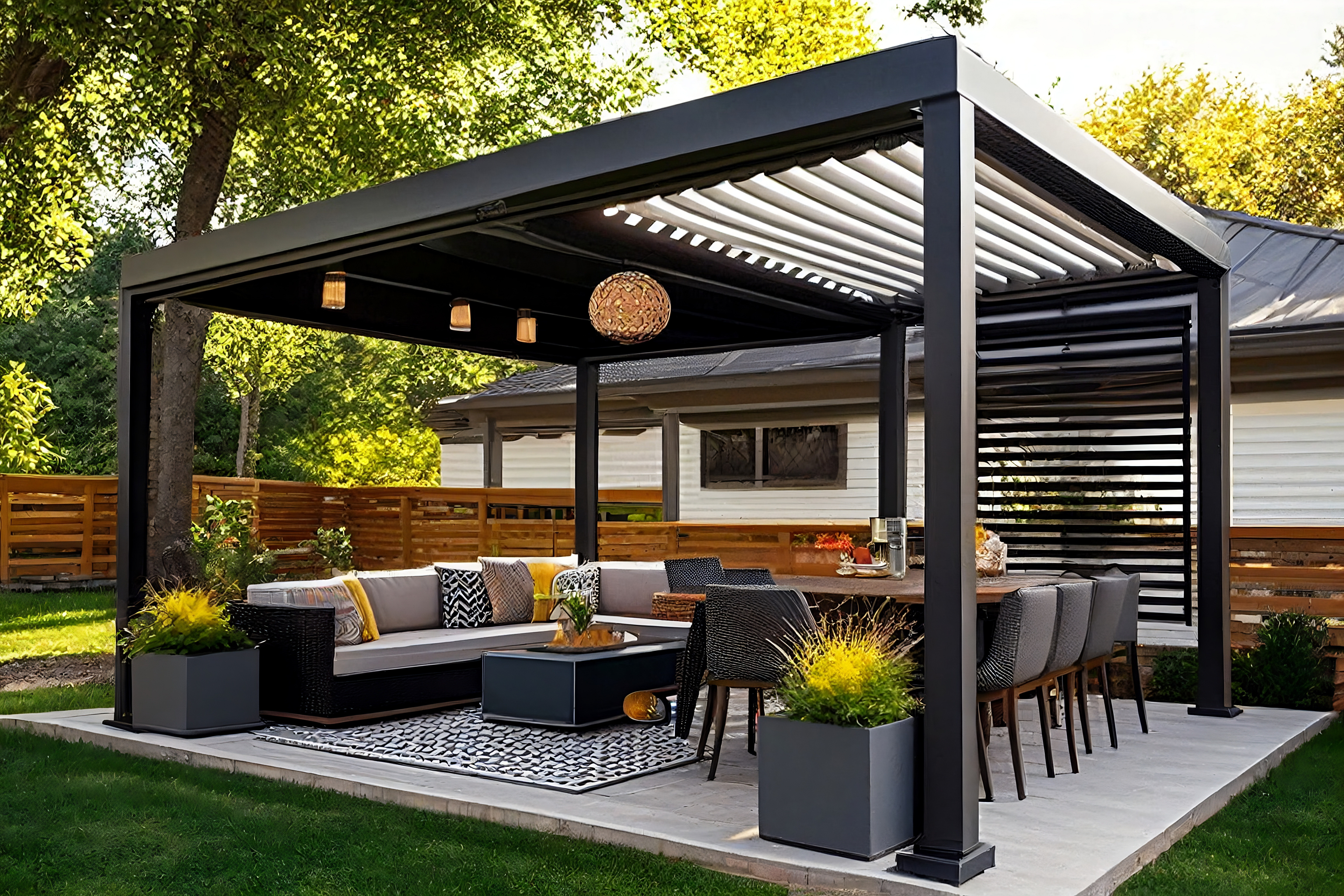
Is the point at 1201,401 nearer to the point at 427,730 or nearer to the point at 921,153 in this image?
the point at 921,153

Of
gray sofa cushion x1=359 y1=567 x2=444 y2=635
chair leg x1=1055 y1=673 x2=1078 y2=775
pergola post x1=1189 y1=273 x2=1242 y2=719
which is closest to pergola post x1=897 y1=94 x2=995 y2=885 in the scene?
chair leg x1=1055 y1=673 x2=1078 y2=775

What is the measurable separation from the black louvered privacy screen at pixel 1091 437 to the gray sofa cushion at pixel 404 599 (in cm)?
403

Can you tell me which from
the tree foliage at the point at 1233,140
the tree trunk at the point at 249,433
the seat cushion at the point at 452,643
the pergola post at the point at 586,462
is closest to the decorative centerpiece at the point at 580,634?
the seat cushion at the point at 452,643

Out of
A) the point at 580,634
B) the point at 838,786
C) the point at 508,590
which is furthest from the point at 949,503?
the point at 508,590

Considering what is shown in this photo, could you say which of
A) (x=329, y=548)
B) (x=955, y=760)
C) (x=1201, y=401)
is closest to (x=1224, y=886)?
(x=955, y=760)

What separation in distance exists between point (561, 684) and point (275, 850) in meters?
2.61

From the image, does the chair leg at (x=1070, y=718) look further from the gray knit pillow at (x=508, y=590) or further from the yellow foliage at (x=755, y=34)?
the yellow foliage at (x=755, y=34)

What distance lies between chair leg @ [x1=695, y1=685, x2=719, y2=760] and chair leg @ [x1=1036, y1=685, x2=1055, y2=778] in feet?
5.14

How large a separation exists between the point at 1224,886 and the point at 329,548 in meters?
13.4

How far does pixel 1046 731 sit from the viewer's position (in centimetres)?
591

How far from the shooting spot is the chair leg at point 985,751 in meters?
5.44

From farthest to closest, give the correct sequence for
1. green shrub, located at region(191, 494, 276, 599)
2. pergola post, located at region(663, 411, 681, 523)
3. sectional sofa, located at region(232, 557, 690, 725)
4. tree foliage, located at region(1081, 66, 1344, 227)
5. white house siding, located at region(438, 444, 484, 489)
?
tree foliage, located at region(1081, 66, 1344, 227) < white house siding, located at region(438, 444, 484, 489) < pergola post, located at region(663, 411, 681, 523) < green shrub, located at region(191, 494, 276, 599) < sectional sofa, located at region(232, 557, 690, 725)

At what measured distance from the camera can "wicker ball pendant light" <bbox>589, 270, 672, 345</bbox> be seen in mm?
7379

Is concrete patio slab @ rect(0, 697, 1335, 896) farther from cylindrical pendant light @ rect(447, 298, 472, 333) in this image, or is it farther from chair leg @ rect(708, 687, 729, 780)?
cylindrical pendant light @ rect(447, 298, 472, 333)
